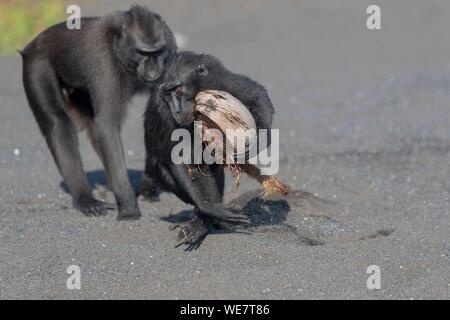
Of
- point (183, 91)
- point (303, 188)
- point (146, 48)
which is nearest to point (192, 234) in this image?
point (183, 91)

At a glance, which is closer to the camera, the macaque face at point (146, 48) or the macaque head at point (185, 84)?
the macaque head at point (185, 84)

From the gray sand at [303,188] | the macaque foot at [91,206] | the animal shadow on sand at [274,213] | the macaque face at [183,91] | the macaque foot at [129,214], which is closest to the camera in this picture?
the gray sand at [303,188]

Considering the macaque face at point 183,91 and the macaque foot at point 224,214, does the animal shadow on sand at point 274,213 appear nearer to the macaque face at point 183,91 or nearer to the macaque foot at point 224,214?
the macaque foot at point 224,214

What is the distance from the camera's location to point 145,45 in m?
7.78

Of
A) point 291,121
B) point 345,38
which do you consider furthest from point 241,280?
point 345,38

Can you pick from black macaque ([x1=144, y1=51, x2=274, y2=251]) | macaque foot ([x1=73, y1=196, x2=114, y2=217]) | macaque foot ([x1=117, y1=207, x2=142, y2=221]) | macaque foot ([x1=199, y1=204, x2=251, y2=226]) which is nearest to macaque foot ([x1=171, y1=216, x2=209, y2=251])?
black macaque ([x1=144, y1=51, x2=274, y2=251])

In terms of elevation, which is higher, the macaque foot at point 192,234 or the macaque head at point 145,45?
the macaque head at point 145,45

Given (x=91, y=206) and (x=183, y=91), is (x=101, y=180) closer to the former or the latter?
(x=91, y=206)

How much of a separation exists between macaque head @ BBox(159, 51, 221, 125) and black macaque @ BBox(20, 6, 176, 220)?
135 cm

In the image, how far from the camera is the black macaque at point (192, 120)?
6.25 metres

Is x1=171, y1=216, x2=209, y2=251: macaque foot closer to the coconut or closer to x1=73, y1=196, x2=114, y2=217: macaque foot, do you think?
the coconut

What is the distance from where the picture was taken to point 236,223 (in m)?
6.34

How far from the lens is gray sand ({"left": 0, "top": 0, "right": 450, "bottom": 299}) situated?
19.0ft

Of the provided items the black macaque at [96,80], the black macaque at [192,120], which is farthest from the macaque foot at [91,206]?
the black macaque at [192,120]
